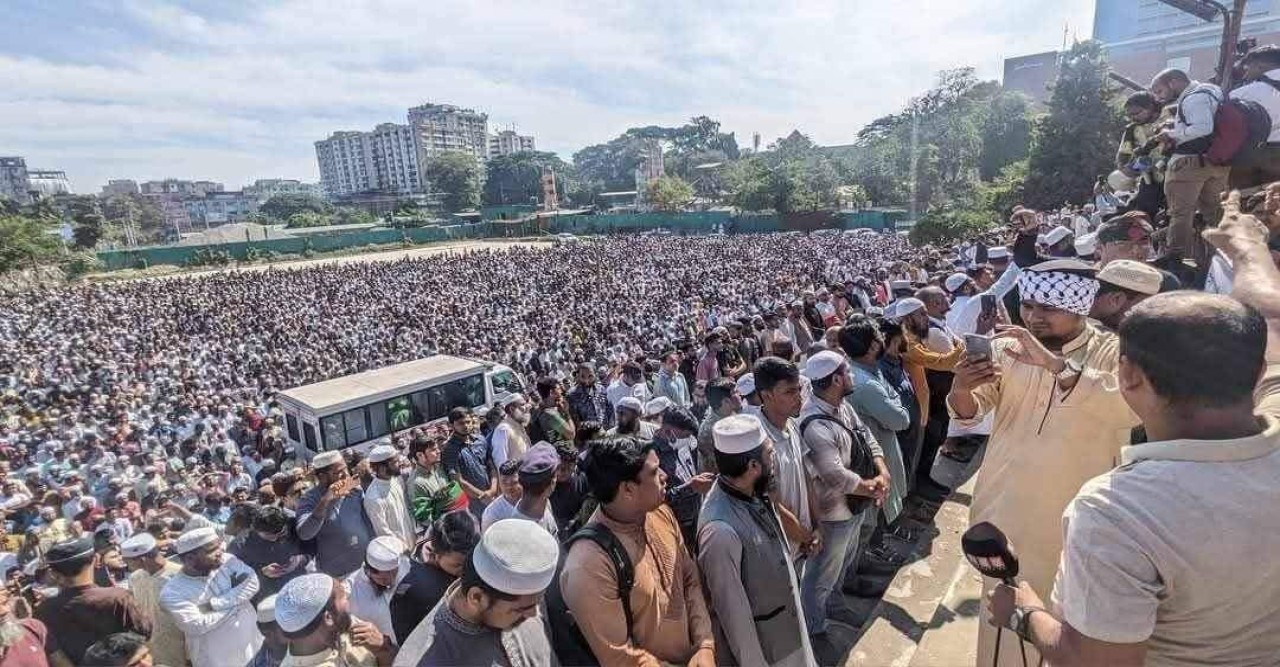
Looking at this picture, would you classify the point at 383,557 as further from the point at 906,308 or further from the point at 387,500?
the point at 906,308

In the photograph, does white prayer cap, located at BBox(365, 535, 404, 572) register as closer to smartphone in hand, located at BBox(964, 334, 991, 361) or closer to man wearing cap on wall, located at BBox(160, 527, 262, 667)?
man wearing cap on wall, located at BBox(160, 527, 262, 667)

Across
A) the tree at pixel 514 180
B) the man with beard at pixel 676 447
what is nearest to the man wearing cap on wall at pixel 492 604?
the man with beard at pixel 676 447

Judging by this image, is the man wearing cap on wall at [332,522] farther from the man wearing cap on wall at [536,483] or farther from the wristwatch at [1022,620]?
the wristwatch at [1022,620]

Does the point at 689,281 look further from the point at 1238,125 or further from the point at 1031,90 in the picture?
the point at 1031,90

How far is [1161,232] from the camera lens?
16.7ft

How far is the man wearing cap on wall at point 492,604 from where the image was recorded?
1664mm

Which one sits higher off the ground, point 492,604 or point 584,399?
point 492,604

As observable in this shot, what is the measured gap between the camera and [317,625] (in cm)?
195

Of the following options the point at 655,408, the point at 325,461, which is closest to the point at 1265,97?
the point at 655,408

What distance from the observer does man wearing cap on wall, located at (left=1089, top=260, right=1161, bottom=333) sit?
88.7 inches

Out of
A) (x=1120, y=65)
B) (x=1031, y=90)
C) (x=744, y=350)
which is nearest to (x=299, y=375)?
(x=744, y=350)

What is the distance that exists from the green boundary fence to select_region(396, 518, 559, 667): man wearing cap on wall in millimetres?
43871

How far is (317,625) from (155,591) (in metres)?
1.87

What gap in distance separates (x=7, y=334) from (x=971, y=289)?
25.6 meters
